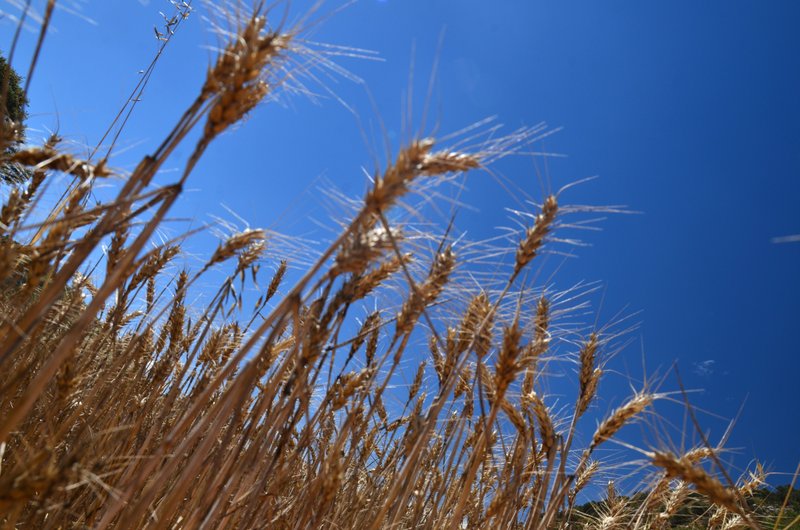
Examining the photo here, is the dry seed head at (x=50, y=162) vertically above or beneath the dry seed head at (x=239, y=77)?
beneath

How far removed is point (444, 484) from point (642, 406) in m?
0.92

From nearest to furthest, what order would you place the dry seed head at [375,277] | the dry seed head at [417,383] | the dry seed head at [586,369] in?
the dry seed head at [375,277] < the dry seed head at [586,369] < the dry seed head at [417,383]

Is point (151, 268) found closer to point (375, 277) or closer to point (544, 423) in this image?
point (375, 277)

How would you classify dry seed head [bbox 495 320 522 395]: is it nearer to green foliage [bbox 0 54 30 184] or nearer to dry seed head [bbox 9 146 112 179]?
dry seed head [bbox 9 146 112 179]

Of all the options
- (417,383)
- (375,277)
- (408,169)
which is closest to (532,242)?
(375,277)

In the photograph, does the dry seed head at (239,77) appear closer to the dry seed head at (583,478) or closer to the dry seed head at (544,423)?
the dry seed head at (544,423)

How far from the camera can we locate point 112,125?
286 centimetres

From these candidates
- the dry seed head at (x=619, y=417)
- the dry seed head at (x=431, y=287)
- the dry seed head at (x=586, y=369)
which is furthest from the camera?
the dry seed head at (x=586, y=369)

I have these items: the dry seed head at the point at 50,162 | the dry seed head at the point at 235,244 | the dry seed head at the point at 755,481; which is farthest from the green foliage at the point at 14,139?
the dry seed head at the point at 755,481

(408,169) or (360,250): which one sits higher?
(408,169)

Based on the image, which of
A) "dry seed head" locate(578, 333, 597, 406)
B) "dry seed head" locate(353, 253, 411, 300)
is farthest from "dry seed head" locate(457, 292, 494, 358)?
"dry seed head" locate(578, 333, 597, 406)

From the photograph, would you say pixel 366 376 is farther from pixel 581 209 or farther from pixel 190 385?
pixel 190 385

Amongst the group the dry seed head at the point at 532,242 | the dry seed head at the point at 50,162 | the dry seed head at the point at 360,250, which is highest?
the dry seed head at the point at 532,242

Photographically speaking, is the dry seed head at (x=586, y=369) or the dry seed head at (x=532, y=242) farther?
the dry seed head at (x=586, y=369)
